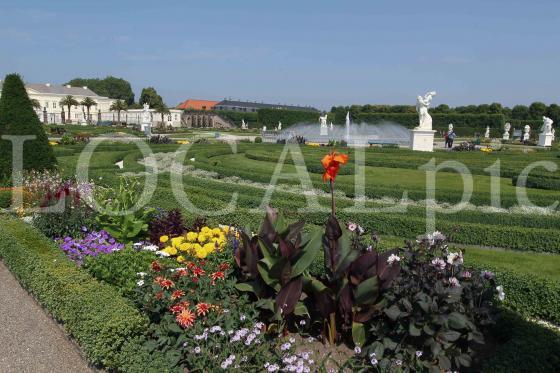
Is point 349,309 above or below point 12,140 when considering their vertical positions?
below

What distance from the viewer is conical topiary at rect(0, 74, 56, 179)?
471 inches

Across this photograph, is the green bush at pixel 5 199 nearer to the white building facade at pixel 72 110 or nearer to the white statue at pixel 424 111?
the white statue at pixel 424 111

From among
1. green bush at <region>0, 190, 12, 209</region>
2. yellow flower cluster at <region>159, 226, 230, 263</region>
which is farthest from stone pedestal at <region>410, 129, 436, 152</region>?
yellow flower cluster at <region>159, 226, 230, 263</region>

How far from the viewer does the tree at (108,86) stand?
A: 108 meters

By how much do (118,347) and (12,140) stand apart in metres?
9.94

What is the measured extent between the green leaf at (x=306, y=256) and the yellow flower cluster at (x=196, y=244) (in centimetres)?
Answer: 151

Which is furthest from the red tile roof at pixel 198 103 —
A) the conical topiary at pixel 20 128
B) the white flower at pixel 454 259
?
the white flower at pixel 454 259

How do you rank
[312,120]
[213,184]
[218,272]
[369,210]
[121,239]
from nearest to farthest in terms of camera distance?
[218,272] < [121,239] < [369,210] < [213,184] < [312,120]

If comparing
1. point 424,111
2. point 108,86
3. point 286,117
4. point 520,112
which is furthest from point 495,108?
point 108,86

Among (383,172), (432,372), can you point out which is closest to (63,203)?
(432,372)

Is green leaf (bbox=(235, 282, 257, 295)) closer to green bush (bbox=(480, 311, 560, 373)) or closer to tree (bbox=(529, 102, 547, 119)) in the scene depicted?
green bush (bbox=(480, 311, 560, 373))

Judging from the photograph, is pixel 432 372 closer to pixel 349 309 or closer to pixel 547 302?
pixel 349 309

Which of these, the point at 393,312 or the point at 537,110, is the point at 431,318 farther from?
the point at 537,110

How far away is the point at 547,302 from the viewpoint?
16.6ft
